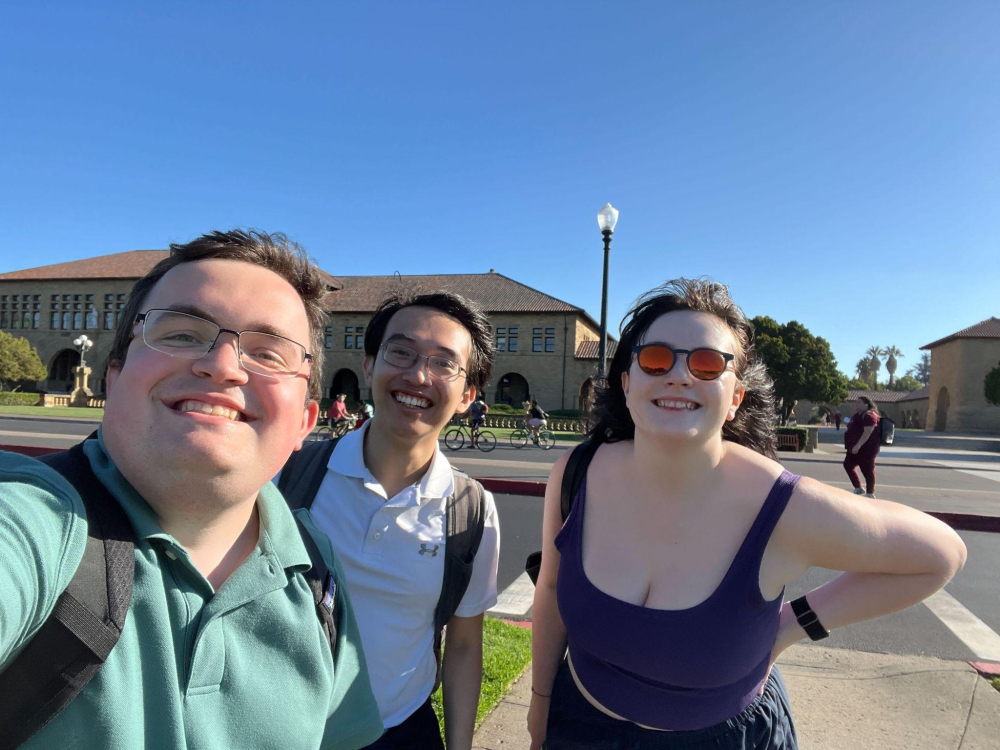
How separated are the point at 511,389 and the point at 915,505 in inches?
1443

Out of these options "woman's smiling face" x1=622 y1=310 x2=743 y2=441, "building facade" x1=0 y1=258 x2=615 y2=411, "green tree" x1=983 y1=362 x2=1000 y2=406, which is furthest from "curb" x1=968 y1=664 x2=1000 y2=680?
"green tree" x1=983 y1=362 x2=1000 y2=406

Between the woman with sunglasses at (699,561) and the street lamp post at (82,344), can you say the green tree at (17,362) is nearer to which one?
the street lamp post at (82,344)

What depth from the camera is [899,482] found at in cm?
1444

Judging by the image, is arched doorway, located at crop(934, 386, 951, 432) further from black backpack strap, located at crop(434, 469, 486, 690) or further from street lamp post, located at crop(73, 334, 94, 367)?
street lamp post, located at crop(73, 334, 94, 367)

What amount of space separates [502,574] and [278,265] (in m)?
5.30

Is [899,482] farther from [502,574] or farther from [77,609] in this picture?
[77,609]

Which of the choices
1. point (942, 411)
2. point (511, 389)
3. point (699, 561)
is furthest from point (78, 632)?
point (942, 411)

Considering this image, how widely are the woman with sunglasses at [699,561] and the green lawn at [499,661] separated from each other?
1428 mm

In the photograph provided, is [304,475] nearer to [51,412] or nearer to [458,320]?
[458,320]

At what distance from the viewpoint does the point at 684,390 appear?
180 centimetres

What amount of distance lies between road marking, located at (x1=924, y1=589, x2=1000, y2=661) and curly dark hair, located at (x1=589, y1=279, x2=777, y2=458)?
11.8ft

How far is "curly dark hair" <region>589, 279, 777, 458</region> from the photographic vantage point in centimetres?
200

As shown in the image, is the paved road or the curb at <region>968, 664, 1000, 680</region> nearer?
the curb at <region>968, 664, 1000, 680</region>

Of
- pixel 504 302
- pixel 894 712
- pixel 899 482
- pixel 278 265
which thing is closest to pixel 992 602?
pixel 894 712
